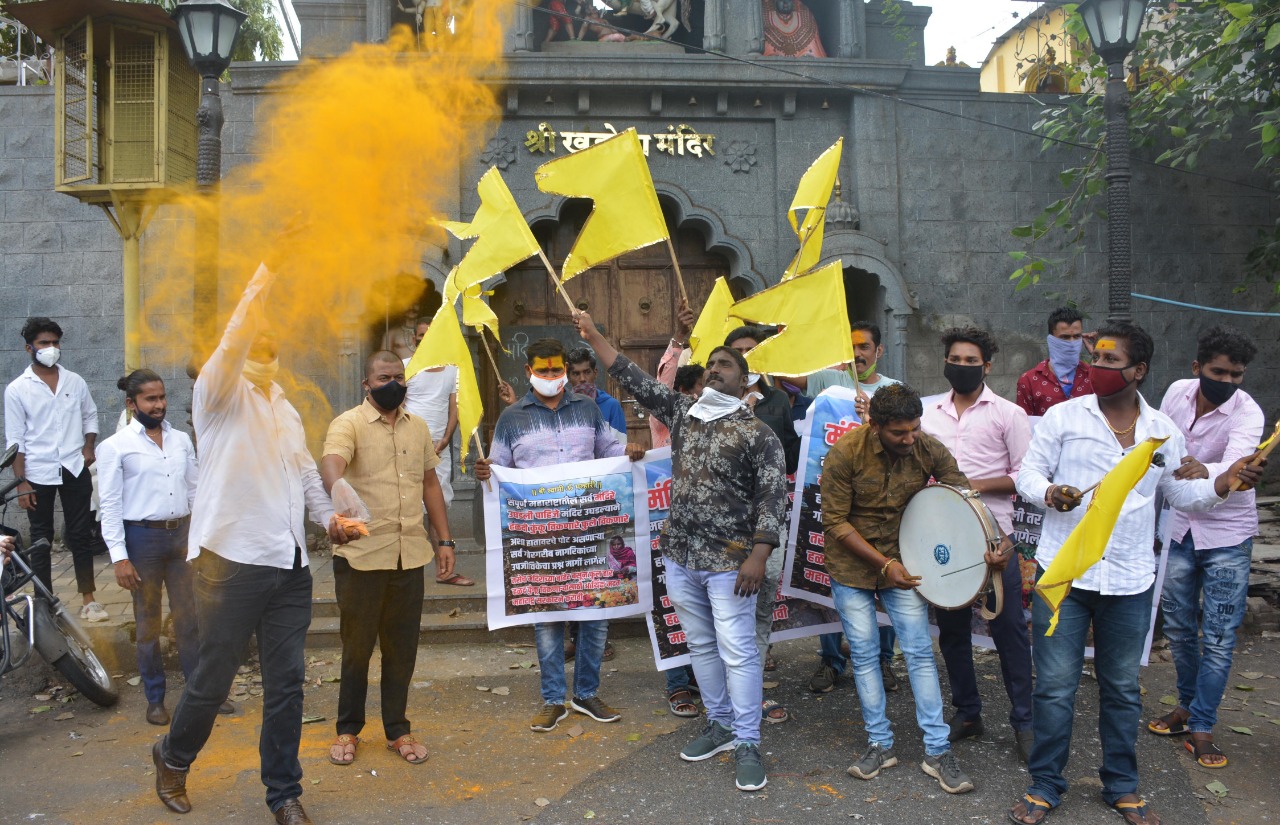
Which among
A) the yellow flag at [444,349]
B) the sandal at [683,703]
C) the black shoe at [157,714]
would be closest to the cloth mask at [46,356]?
the black shoe at [157,714]

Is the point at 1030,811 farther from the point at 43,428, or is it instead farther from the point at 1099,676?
the point at 43,428

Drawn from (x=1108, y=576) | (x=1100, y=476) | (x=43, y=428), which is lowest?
(x=1108, y=576)

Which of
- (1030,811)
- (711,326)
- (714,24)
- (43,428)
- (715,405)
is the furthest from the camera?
(714,24)

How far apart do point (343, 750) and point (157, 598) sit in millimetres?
1687

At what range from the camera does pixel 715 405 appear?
4891mm

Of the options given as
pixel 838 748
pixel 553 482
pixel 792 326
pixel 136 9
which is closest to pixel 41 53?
pixel 136 9

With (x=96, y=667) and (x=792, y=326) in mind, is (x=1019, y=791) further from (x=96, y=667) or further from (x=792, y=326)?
(x=96, y=667)

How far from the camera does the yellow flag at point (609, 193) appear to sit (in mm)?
5656

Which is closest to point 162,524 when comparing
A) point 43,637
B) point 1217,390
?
point 43,637

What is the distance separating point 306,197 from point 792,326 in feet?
18.4

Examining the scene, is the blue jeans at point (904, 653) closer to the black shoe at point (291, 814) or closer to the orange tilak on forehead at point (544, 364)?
the orange tilak on forehead at point (544, 364)

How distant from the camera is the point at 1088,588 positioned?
4172 mm

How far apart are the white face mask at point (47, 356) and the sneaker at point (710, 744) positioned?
5.89 metres

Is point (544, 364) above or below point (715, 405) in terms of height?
above
